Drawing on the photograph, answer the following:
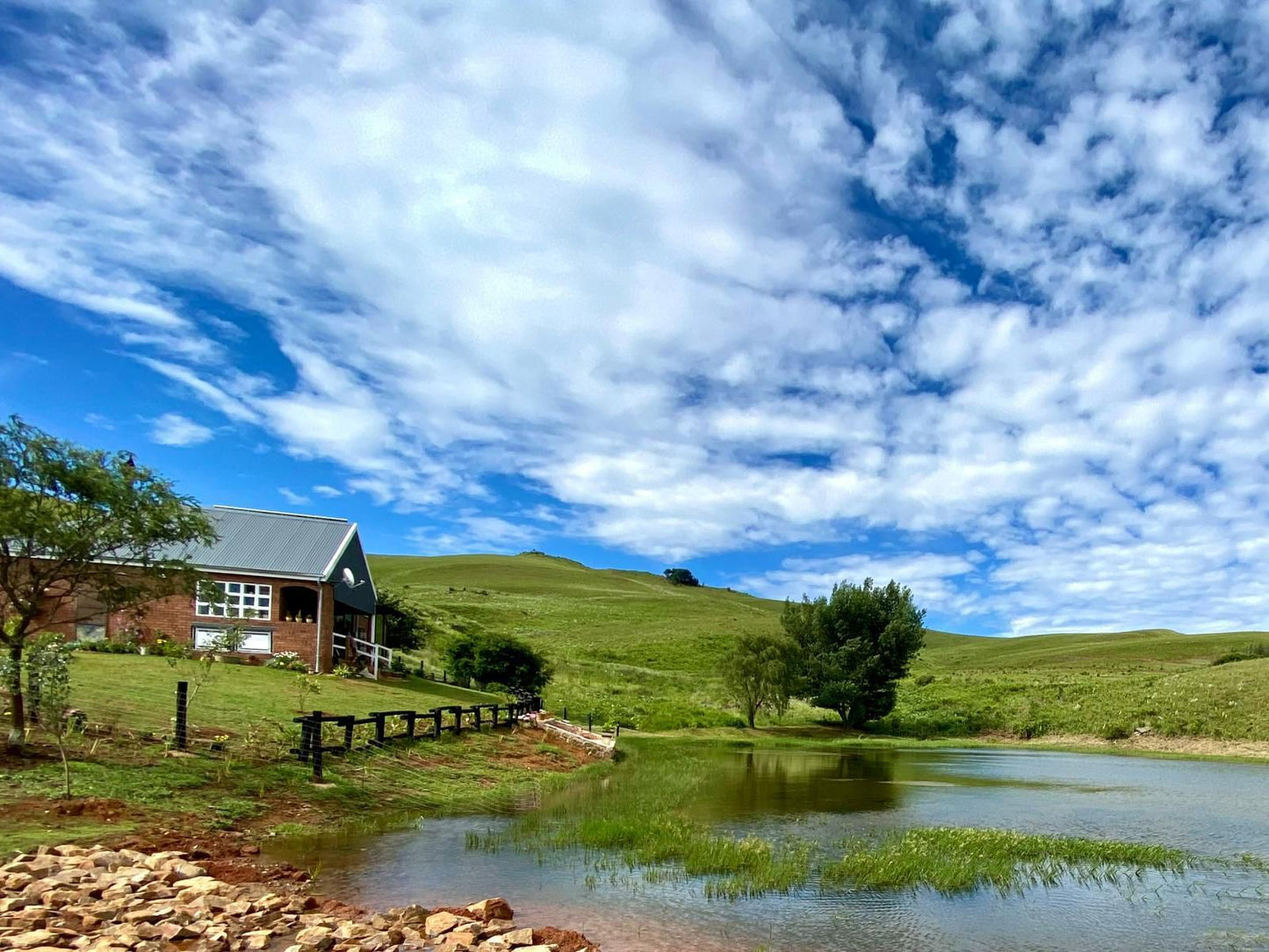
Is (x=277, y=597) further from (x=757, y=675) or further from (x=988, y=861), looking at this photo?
(x=988, y=861)

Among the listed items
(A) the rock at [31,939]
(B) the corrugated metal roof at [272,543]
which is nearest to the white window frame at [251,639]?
(B) the corrugated metal roof at [272,543]

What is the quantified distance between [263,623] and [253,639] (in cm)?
89

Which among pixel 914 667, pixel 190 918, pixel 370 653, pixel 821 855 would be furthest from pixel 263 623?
pixel 914 667

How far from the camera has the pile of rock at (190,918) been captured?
30.3 ft

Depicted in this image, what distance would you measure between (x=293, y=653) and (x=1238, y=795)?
3631 cm

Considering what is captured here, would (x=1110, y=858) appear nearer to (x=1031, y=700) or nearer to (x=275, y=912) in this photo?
(x=275, y=912)

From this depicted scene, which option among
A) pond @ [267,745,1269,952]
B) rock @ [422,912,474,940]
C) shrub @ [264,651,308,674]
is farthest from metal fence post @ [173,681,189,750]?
shrub @ [264,651,308,674]

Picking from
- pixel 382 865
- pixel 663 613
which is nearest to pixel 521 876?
pixel 382 865

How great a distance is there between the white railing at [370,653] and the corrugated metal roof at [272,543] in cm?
411

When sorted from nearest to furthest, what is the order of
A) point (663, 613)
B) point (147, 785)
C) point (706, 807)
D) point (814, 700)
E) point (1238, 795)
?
point (147, 785), point (706, 807), point (1238, 795), point (814, 700), point (663, 613)

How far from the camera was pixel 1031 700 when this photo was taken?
59.8 metres

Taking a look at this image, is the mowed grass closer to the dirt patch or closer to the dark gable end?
the dark gable end

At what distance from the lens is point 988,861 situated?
632 inches

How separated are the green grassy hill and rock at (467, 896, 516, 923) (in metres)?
40.7
